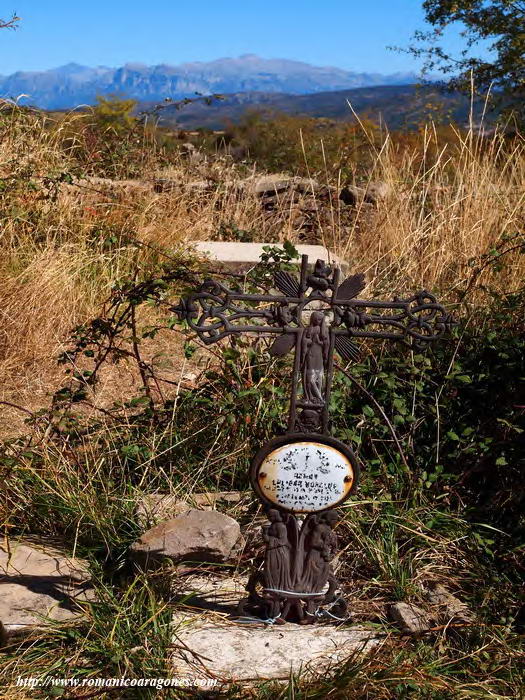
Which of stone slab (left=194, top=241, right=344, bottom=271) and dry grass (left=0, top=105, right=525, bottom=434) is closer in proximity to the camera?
dry grass (left=0, top=105, right=525, bottom=434)

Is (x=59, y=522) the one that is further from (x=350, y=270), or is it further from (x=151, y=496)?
(x=350, y=270)

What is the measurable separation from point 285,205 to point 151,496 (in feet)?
13.8

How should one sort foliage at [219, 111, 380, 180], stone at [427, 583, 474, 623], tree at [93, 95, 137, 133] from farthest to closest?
tree at [93, 95, 137, 133] < foliage at [219, 111, 380, 180] < stone at [427, 583, 474, 623]

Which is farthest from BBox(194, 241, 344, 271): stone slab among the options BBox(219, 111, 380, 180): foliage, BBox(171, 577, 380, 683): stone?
BBox(171, 577, 380, 683): stone

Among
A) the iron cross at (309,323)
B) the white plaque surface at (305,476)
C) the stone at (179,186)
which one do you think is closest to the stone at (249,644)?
the white plaque surface at (305,476)

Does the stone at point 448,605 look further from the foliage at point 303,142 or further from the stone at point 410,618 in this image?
the foliage at point 303,142

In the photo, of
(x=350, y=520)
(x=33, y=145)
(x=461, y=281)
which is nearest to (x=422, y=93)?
(x=33, y=145)

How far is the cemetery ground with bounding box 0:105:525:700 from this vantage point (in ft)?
7.93

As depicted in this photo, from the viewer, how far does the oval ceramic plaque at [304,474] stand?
2.43 metres

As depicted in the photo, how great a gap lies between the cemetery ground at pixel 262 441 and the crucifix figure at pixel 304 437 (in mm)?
282

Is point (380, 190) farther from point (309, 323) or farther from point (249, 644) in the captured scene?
point (249, 644)

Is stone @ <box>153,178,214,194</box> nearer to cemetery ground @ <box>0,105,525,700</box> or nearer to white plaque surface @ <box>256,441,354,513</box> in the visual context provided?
cemetery ground @ <box>0,105,525,700</box>

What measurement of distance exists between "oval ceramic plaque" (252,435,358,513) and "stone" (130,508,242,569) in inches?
13.1

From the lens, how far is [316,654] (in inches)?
97.0
